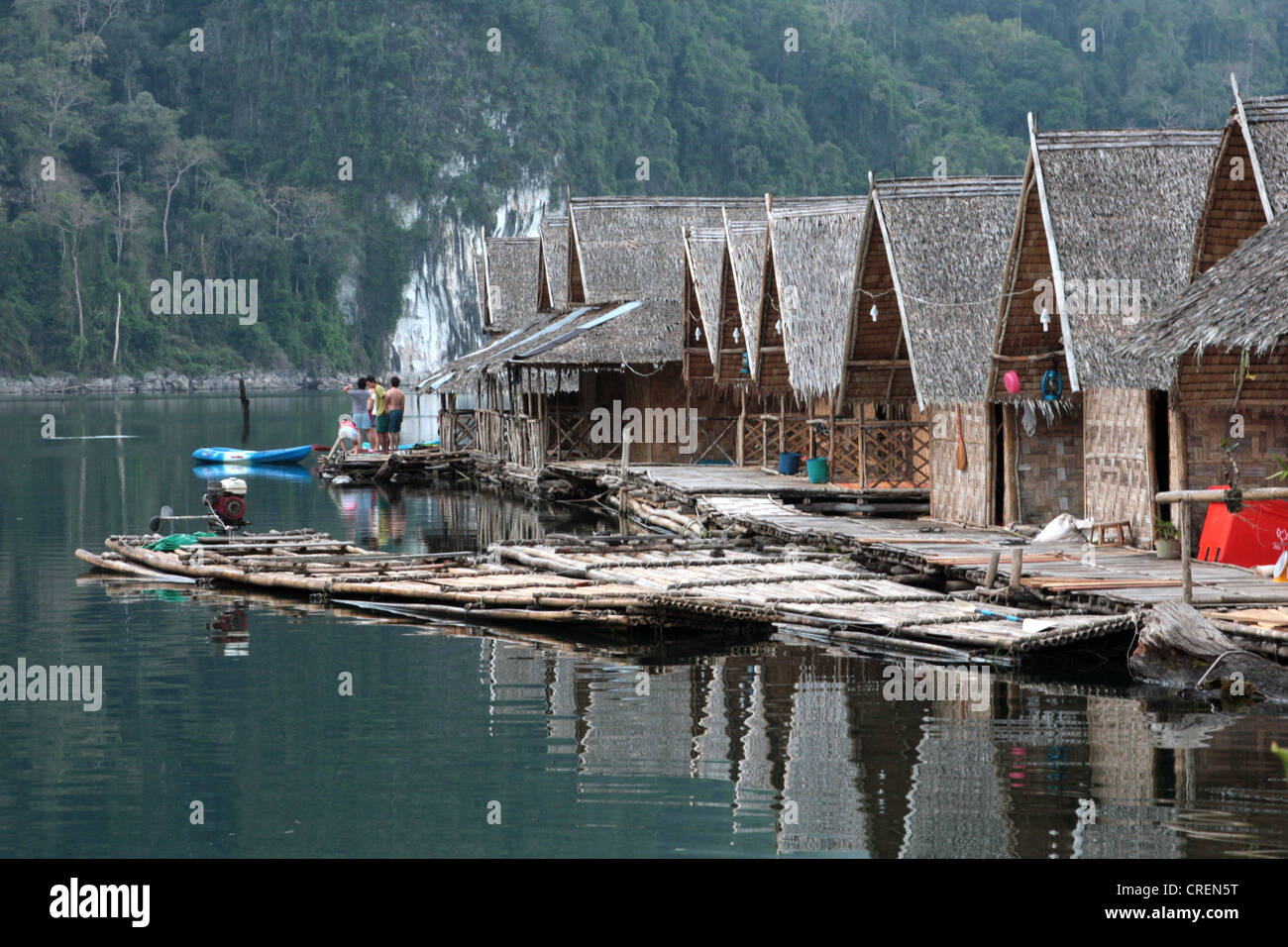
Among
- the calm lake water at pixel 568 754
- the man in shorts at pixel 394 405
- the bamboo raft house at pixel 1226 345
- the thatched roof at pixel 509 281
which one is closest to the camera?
the calm lake water at pixel 568 754

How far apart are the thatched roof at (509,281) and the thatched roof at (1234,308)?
28578mm

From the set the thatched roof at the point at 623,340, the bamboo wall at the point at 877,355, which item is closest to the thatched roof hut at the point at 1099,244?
the bamboo wall at the point at 877,355

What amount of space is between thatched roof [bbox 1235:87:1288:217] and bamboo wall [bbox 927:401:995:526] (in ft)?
15.8

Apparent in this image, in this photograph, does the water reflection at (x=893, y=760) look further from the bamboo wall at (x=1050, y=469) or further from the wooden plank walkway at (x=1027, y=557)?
the bamboo wall at (x=1050, y=469)

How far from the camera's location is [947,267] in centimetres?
2080

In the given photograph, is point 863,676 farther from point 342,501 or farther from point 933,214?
point 342,501

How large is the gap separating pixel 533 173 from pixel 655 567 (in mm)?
106741

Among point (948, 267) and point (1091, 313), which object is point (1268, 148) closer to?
point (1091, 313)

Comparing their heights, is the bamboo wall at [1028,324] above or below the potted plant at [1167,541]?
above

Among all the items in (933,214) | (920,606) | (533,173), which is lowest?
(920,606)

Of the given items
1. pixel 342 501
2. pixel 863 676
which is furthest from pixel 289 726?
pixel 342 501

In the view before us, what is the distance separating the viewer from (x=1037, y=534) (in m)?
18.1

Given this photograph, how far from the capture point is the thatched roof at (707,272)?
2936 cm
